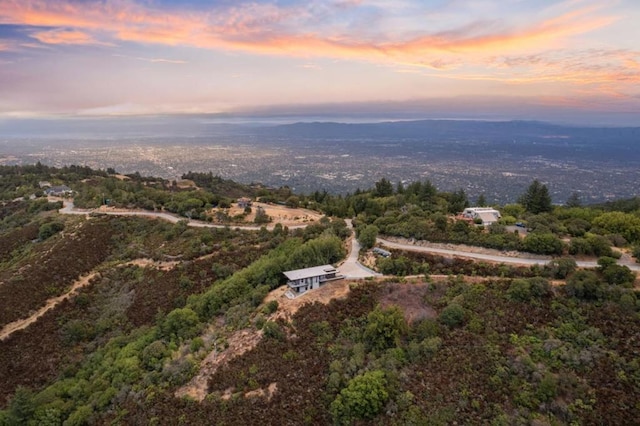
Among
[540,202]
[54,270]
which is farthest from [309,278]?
[540,202]

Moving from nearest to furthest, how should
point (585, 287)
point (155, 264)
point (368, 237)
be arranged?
point (585, 287), point (368, 237), point (155, 264)

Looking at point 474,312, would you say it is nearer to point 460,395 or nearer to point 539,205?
point 460,395

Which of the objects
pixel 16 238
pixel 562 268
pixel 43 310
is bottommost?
pixel 43 310

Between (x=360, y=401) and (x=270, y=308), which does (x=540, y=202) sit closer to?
(x=270, y=308)

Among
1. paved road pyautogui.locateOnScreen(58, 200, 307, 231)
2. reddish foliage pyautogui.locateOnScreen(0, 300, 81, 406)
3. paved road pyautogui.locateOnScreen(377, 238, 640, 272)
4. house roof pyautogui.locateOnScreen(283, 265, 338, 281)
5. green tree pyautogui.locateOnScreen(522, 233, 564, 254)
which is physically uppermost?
green tree pyautogui.locateOnScreen(522, 233, 564, 254)

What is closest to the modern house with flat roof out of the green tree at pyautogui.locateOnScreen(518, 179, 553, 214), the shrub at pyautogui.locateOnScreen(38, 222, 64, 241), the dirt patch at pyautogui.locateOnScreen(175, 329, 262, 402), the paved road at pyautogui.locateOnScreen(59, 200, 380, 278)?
the paved road at pyautogui.locateOnScreen(59, 200, 380, 278)

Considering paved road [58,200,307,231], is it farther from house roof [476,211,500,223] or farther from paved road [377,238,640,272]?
house roof [476,211,500,223]
